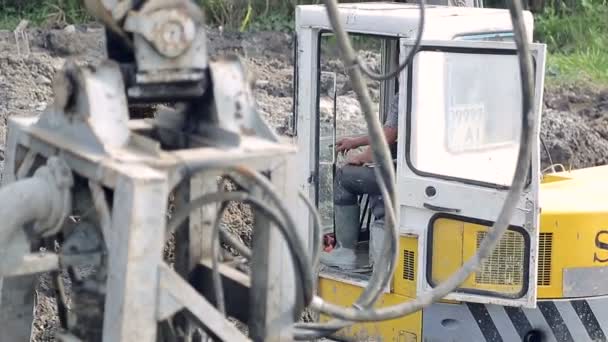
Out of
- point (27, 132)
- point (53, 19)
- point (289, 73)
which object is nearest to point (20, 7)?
point (53, 19)

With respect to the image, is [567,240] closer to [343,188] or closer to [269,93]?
[343,188]

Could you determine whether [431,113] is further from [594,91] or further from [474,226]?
[594,91]

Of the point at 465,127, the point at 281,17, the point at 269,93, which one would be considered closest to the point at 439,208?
the point at 465,127

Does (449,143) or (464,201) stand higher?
(449,143)

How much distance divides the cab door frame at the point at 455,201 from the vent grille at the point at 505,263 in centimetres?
5

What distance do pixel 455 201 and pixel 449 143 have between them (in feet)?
1.09

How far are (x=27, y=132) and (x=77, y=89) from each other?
1.08 feet

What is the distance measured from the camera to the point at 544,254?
5.16 meters

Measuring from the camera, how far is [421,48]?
199 inches

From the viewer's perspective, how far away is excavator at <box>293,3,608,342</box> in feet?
16.7

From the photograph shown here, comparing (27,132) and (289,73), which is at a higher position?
(27,132)

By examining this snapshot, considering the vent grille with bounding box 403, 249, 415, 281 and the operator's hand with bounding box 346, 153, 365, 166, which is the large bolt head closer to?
the vent grille with bounding box 403, 249, 415, 281

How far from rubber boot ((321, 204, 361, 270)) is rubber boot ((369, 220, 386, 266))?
0.15 meters

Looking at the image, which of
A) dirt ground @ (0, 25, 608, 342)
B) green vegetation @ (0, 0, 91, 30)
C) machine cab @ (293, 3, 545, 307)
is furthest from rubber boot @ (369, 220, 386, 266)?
green vegetation @ (0, 0, 91, 30)
